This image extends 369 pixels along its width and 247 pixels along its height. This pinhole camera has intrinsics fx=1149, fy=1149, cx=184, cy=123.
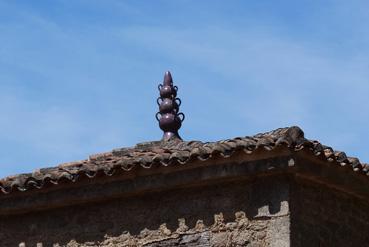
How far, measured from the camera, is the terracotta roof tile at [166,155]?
10344 mm

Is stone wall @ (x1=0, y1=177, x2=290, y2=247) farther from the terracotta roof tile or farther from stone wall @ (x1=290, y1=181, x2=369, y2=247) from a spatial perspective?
the terracotta roof tile

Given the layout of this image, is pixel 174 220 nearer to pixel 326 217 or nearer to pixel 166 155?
pixel 166 155

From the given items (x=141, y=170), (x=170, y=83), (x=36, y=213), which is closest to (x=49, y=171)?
(x=36, y=213)

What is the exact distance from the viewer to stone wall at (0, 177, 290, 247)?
10.6 m

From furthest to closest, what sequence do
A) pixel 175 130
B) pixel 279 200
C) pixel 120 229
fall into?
1. pixel 175 130
2. pixel 120 229
3. pixel 279 200

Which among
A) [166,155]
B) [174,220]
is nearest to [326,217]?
[174,220]

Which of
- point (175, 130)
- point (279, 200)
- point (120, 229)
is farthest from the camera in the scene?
point (175, 130)

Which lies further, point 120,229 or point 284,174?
point 120,229

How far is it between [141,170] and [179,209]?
1.71ft

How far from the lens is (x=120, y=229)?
1126cm

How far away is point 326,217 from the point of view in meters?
10.9

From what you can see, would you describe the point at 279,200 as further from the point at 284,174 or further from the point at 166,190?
the point at 166,190

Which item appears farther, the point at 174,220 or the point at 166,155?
the point at 174,220

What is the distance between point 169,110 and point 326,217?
2.91 m
